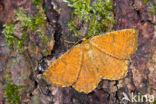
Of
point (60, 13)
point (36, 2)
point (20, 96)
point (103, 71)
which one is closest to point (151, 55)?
point (103, 71)

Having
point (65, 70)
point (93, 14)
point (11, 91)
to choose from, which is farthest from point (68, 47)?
point (11, 91)

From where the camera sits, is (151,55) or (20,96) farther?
(20,96)

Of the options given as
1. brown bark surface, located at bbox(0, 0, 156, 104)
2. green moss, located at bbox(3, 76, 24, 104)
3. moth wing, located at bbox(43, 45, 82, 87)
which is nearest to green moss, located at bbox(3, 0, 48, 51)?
Answer: brown bark surface, located at bbox(0, 0, 156, 104)

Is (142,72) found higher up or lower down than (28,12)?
lower down

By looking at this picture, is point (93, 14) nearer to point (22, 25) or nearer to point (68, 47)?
point (68, 47)

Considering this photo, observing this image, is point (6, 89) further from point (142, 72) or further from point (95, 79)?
point (142, 72)

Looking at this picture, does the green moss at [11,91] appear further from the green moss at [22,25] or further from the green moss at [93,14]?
the green moss at [93,14]

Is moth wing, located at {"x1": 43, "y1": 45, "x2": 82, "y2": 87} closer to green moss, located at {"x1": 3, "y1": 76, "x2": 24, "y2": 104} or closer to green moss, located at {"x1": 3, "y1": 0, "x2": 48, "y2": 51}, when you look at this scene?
green moss, located at {"x1": 3, "y1": 0, "x2": 48, "y2": 51}
